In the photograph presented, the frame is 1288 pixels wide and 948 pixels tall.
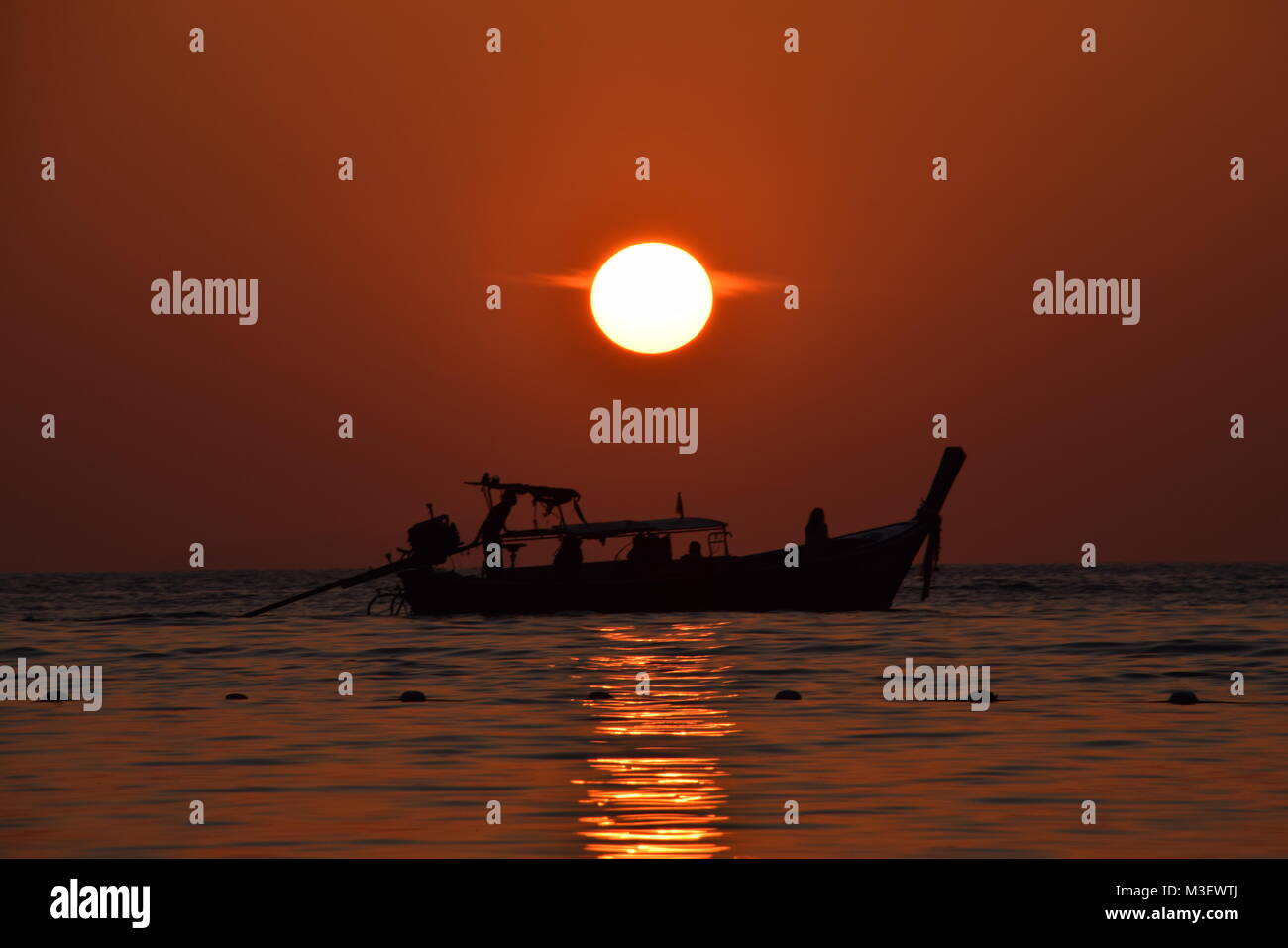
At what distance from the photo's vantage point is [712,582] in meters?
58.2

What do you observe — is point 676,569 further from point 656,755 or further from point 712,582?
point 656,755

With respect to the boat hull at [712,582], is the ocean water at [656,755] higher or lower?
lower

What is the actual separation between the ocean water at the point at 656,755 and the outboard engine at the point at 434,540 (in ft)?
52.4

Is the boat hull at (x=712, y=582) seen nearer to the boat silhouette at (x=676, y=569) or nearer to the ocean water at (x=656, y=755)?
the boat silhouette at (x=676, y=569)

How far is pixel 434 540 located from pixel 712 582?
36.5 ft

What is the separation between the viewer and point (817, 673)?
3553cm

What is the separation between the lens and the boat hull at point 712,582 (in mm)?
58500

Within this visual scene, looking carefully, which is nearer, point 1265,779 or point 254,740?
point 1265,779

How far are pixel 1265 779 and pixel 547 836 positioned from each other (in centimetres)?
870

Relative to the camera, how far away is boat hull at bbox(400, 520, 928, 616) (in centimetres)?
5850

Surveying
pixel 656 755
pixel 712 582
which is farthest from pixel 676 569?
pixel 656 755

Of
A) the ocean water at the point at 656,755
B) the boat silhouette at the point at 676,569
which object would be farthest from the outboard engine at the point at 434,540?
the ocean water at the point at 656,755
